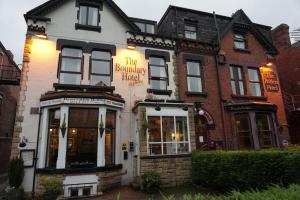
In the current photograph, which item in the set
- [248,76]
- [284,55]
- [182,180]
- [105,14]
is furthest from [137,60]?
[284,55]

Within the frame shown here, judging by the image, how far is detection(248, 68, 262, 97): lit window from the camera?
52.6 ft

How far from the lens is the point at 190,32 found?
16078 mm

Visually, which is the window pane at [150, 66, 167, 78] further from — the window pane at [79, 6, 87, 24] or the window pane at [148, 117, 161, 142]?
the window pane at [79, 6, 87, 24]

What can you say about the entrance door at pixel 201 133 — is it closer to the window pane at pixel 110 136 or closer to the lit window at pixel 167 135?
the lit window at pixel 167 135

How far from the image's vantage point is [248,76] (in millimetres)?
16062

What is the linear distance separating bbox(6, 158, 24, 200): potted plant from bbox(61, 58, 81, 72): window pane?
5.30 meters

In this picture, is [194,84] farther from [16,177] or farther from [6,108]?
[6,108]

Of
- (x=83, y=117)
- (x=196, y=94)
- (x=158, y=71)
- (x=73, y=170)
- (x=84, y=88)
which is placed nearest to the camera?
(x=73, y=170)

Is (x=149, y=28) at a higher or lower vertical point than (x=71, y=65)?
higher

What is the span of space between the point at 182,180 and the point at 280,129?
29.2 feet

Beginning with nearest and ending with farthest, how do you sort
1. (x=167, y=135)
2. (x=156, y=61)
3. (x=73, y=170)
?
(x=73, y=170)
(x=167, y=135)
(x=156, y=61)

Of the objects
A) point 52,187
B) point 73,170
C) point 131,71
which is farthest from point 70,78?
point 52,187

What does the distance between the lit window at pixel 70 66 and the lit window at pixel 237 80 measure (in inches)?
417

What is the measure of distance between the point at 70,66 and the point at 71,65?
3.4 inches
